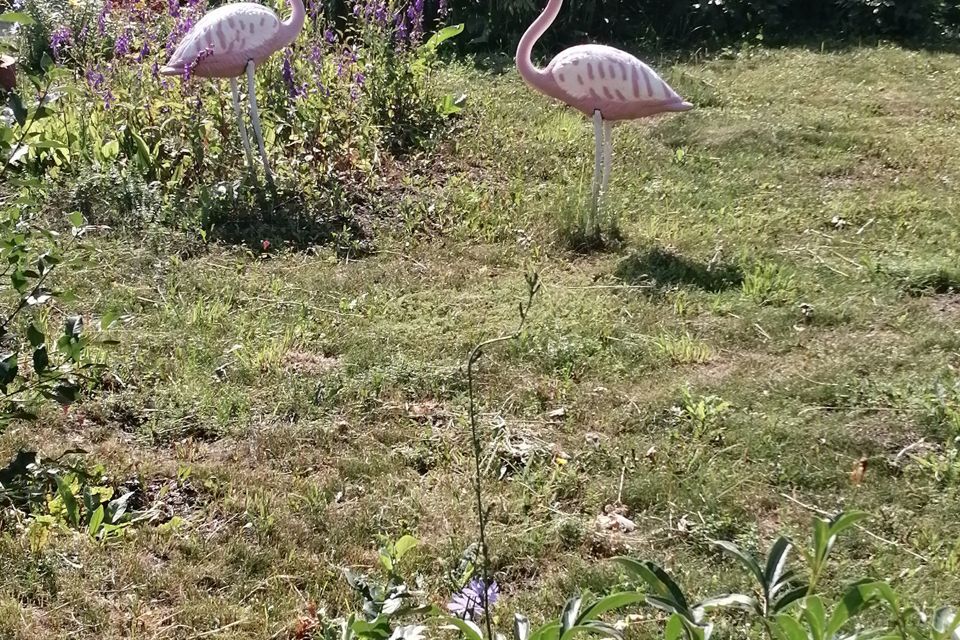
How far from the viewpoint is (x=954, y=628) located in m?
1.22

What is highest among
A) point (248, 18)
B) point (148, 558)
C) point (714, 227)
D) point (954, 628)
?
point (248, 18)

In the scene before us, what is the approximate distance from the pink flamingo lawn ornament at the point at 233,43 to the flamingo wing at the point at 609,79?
1665mm

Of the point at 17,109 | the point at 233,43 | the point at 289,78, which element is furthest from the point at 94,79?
the point at 17,109

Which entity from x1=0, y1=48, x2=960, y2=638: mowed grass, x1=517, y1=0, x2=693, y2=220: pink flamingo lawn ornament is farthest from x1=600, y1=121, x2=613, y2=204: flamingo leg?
x1=0, y1=48, x2=960, y2=638: mowed grass

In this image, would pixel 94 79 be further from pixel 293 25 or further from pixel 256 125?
pixel 293 25

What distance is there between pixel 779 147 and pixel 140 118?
422 centimetres

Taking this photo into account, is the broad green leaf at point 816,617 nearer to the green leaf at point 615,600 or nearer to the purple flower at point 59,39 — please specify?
the green leaf at point 615,600

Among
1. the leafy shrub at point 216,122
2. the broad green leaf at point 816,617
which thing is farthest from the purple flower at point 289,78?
the broad green leaf at point 816,617

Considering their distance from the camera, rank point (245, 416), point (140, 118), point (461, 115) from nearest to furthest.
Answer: point (245, 416)
point (140, 118)
point (461, 115)

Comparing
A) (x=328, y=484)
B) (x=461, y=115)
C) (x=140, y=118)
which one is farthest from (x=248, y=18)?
(x=328, y=484)

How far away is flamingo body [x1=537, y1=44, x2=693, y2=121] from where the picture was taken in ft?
16.3

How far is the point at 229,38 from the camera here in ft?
17.3

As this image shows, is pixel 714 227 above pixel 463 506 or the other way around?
above

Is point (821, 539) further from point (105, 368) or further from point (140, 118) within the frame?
point (140, 118)
